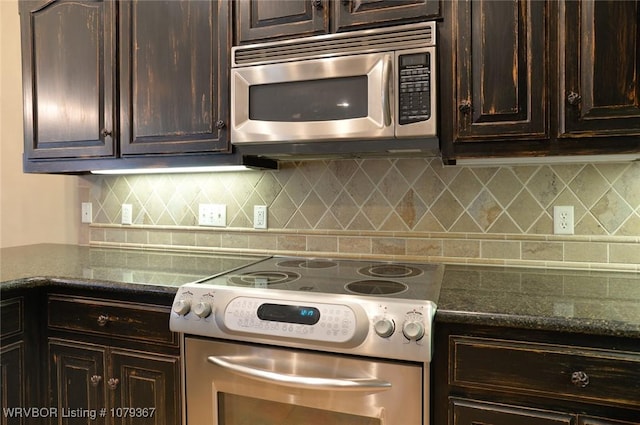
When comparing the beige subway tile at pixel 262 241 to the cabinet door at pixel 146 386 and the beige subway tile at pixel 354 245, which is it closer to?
the beige subway tile at pixel 354 245

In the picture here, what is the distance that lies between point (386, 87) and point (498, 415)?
3.48 feet

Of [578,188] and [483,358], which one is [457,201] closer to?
[578,188]

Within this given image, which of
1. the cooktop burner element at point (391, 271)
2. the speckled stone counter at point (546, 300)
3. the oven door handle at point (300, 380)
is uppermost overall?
the cooktop burner element at point (391, 271)

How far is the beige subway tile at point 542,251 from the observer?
1650 millimetres

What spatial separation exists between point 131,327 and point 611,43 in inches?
72.5

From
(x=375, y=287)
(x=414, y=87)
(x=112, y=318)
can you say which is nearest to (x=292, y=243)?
(x=375, y=287)

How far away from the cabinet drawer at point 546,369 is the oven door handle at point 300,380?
22cm

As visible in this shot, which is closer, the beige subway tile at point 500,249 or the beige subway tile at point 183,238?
the beige subway tile at point 500,249

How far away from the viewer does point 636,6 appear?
1.26 metres

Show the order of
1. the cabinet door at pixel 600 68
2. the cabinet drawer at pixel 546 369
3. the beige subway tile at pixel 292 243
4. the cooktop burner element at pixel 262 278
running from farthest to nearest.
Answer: the beige subway tile at pixel 292 243, the cooktop burner element at pixel 262 278, the cabinet door at pixel 600 68, the cabinet drawer at pixel 546 369

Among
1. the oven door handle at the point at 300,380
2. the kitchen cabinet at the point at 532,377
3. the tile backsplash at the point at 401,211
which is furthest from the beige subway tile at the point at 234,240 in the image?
the kitchen cabinet at the point at 532,377

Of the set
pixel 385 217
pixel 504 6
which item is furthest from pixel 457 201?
pixel 504 6

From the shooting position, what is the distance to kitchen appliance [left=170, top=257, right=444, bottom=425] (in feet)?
3.71

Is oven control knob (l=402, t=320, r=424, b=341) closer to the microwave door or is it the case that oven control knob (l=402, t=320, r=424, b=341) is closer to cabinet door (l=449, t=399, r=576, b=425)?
cabinet door (l=449, t=399, r=576, b=425)
